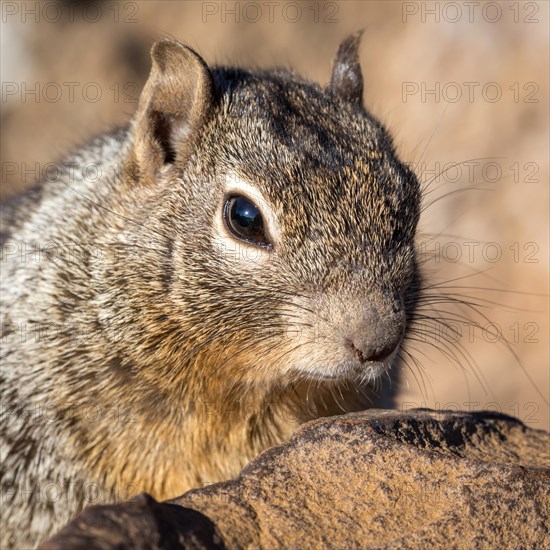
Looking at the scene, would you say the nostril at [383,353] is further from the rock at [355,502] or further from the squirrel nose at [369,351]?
the rock at [355,502]

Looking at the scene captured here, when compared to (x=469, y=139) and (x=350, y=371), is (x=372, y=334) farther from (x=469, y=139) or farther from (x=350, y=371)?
(x=469, y=139)

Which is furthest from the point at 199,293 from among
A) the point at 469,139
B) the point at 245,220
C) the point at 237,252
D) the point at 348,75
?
the point at 469,139

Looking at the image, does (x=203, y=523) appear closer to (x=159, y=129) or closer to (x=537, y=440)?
(x=537, y=440)

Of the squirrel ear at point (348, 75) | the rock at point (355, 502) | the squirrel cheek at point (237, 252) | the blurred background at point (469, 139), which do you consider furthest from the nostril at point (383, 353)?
the blurred background at point (469, 139)

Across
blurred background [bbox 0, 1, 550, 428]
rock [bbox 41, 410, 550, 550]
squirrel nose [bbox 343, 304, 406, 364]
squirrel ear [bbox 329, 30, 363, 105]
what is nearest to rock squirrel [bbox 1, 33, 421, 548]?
squirrel nose [bbox 343, 304, 406, 364]

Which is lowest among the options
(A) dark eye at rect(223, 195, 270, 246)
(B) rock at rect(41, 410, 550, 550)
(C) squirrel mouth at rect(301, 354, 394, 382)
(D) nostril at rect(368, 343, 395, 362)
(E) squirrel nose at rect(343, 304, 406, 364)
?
(B) rock at rect(41, 410, 550, 550)

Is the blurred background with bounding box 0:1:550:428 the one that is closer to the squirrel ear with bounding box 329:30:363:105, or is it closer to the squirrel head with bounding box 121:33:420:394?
the squirrel ear with bounding box 329:30:363:105
